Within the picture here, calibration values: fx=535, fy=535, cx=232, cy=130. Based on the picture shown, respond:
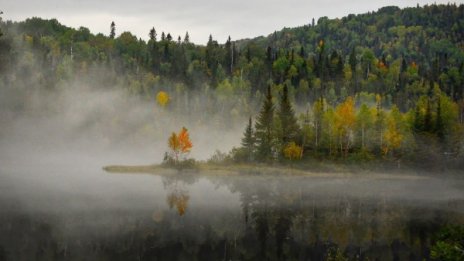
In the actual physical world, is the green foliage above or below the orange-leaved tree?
below

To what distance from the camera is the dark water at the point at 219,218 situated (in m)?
52.8

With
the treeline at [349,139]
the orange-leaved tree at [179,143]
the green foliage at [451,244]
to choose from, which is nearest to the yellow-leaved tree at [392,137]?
the treeline at [349,139]

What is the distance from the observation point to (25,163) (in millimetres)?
149000

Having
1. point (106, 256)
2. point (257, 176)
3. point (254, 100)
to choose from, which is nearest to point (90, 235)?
point (106, 256)

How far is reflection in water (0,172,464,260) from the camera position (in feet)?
170

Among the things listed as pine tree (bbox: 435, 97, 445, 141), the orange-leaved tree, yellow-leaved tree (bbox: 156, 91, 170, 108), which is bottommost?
the orange-leaved tree

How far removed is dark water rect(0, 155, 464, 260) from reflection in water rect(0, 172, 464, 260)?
0.11 meters

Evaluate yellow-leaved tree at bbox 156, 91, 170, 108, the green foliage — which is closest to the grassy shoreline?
yellow-leaved tree at bbox 156, 91, 170, 108

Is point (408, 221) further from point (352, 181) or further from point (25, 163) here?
point (25, 163)

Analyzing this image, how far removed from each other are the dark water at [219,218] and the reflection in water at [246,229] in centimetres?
11

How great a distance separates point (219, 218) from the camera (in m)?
69.4

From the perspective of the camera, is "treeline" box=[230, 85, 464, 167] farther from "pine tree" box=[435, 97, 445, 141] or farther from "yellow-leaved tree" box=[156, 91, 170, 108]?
"yellow-leaved tree" box=[156, 91, 170, 108]

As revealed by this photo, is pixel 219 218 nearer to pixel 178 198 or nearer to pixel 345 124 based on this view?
pixel 178 198

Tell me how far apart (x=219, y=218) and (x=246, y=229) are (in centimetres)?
661
